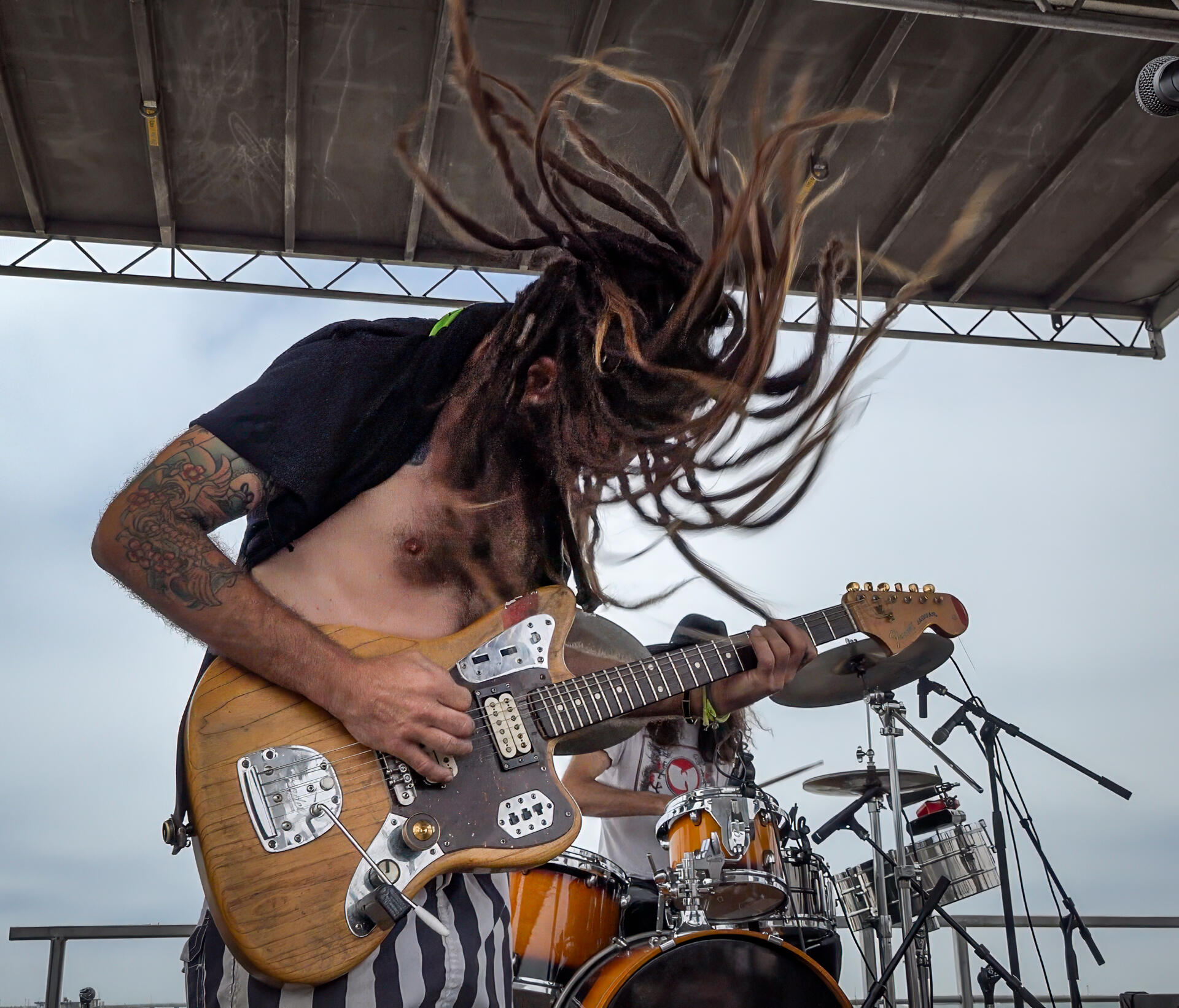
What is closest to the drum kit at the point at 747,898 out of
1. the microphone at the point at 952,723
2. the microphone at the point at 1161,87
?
the microphone at the point at 952,723

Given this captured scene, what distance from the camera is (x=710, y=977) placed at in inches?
127

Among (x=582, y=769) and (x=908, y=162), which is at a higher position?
(x=908, y=162)

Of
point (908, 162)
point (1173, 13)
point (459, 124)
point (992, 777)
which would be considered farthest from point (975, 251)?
point (992, 777)

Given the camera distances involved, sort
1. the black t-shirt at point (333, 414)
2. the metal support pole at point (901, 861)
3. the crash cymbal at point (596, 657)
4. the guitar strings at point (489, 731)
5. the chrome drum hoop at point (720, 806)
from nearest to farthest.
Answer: the guitar strings at point (489, 731) < the black t-shirt at point (333, 414) < the crash cymbal at point (596, 657) < the chrome drum hoop at point (720, 806) < the metal support pole at point (901, 861)

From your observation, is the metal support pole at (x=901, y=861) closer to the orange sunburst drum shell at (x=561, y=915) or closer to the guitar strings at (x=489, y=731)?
the orange sunburst drum shell at (x=561, y=915)

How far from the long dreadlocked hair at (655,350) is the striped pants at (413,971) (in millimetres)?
739

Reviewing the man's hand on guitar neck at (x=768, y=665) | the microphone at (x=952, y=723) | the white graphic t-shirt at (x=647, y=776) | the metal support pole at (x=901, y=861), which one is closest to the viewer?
the man's hand on guitar neck at (x=768, y=665)

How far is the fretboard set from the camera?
2.13m

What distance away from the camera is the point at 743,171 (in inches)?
94.2

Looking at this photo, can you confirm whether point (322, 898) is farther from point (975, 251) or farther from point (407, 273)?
point (975, 251)

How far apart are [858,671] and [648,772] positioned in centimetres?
96

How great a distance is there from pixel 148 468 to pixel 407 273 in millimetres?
4823

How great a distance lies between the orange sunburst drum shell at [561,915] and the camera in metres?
3.62

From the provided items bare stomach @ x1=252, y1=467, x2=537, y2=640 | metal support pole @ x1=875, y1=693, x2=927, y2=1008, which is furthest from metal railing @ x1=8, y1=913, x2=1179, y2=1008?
bare stomach @ x1=252, y1=467, x2=537, y2=640
